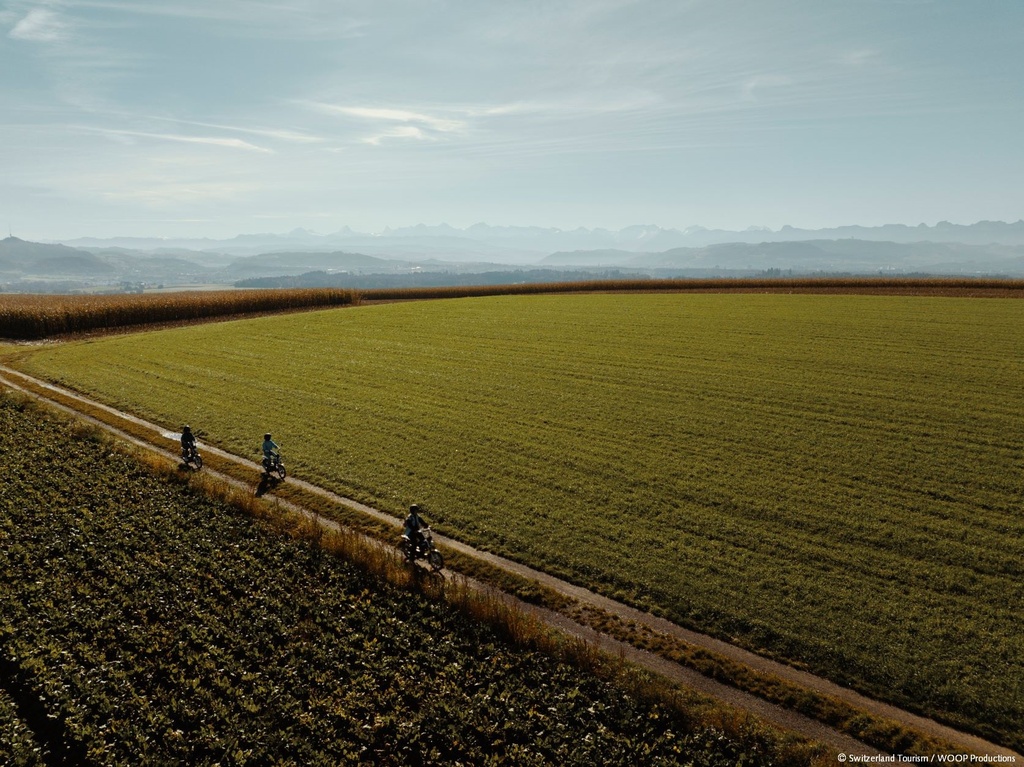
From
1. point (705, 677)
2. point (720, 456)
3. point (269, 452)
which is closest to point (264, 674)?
point (705, 677)

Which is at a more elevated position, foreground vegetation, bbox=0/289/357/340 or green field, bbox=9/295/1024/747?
foreground vegetation, bbox=0/289/357/340

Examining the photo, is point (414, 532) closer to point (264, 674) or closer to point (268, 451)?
point (264, 674)

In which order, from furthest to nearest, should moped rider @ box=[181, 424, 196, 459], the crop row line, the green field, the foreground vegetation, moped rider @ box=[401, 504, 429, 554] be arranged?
1. the crop row line
2. the foreground vegetation
3. moped rider @ box=[181, 424, 196, 459]
4. moped rider @ box=[401, 504, 429, 554]
5. the green field

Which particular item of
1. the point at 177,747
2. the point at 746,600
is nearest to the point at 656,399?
the point at 746,600

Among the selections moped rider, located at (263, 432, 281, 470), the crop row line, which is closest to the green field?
moped rider, located at (263, 432, 281, 470)

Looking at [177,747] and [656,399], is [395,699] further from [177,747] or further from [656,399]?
[656,399]

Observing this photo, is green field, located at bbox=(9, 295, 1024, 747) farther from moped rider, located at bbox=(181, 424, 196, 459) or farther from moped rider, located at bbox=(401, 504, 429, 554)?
moped rider, located at bbox=(181, 424, 196, 459)

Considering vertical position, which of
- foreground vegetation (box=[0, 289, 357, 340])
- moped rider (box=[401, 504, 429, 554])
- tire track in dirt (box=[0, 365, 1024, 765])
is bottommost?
tire track in dirt (box=[0, 365, 1024, 765])

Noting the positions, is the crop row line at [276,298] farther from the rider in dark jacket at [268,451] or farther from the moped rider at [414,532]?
the moped rider at [414,532]
